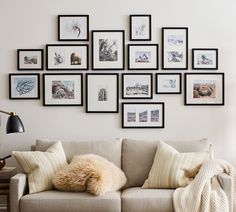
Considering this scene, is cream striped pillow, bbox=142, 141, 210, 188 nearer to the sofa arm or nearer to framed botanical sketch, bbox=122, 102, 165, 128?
framed botanical sketch, bbox=122, 102, 165, 128

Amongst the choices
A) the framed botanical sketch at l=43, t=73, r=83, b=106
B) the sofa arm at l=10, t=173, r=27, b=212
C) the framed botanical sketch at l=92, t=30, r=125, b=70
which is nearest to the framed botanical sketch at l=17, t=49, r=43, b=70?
the framed botanical sketch at l=43, t=73, r=83, b=106

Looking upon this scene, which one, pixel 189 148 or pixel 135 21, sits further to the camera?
pixel 135 21

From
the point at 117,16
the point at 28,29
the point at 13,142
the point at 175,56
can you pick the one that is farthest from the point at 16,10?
the point at 175,56

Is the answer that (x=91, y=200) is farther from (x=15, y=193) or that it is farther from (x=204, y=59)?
(x=204, y=59)

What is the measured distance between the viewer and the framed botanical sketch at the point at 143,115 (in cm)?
471

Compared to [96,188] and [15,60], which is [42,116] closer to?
[15,60]

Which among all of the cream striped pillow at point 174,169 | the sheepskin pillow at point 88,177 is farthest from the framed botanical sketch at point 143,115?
the sheepskin pillow at point 88,177

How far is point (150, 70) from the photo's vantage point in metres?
4.74

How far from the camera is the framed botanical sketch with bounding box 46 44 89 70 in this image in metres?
4.73

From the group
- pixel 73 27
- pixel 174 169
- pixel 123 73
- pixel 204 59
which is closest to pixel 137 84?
pixel 123 73

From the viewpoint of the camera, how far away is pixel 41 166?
402cm

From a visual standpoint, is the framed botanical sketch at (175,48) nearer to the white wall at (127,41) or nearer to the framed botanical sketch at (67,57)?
the white wall at (127,41)

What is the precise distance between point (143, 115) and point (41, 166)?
1255mm

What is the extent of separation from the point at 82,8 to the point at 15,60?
2.93ft
